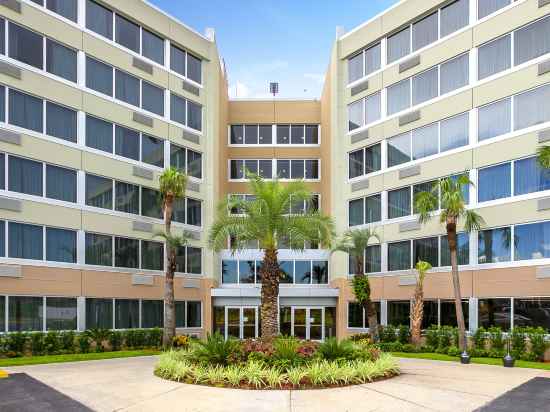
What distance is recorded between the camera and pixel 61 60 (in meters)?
28.2

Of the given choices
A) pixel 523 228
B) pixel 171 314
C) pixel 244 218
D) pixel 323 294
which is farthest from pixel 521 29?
pixel 171 314

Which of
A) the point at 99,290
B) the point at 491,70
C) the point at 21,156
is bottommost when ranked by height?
the point at 99,290

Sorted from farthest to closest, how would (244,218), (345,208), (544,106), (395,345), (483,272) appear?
(345,208), (395,345), (483,272), (544,106), (244,218)

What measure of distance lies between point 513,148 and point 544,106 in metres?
2.15

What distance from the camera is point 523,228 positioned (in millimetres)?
24844

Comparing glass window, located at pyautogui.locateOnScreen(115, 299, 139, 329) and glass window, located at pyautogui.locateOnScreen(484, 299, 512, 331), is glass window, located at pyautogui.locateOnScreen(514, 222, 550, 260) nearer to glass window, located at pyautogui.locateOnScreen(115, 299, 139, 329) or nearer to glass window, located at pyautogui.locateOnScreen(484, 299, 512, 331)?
glass window, located at pyautogui.locateOnScreen(484, 299, 512, 331)

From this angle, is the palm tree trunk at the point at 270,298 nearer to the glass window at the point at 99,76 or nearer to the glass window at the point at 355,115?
the glass window at the point at 99,76

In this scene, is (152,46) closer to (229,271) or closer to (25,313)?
(229,271)

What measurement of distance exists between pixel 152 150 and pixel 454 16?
1792cm

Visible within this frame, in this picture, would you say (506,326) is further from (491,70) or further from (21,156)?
(21,156)

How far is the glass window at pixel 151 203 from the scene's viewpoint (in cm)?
3259

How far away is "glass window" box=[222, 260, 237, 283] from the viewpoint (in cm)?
3891

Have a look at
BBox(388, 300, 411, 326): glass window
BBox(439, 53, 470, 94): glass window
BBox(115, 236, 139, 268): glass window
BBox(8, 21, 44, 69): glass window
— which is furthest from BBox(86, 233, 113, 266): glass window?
BBox(439, 53, 470, 94): glass window

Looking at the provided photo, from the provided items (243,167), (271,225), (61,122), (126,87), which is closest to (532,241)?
(271,225)
